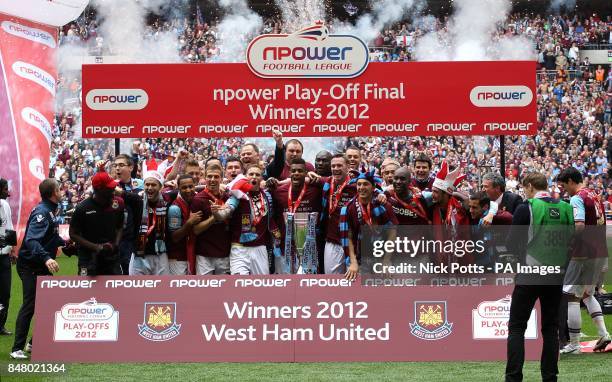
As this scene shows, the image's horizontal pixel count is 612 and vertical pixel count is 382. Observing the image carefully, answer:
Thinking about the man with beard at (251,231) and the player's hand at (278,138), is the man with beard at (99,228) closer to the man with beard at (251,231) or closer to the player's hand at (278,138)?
the man with beard at (251,231)

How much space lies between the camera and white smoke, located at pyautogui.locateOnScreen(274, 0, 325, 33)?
4434 centimetres

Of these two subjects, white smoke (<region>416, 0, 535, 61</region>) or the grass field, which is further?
white smoke (<region>416, 0, 535, 61</region>)

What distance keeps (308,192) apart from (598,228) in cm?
299

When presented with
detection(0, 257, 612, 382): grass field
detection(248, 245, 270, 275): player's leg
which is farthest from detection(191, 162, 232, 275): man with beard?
detection(0, 257, 612, 382): grass field

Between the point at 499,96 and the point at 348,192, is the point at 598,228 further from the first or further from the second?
the point at 348,192

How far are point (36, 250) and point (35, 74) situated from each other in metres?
10.5

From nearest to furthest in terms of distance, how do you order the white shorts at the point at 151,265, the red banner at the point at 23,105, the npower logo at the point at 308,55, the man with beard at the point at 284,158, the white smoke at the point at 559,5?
the white shorts at the point at 151,265 → the man with beard at the point at 284,158 → the npower logo at the point at 308,55 → the red banner at the point at 23,105 → the white smoke at the point at 559,5

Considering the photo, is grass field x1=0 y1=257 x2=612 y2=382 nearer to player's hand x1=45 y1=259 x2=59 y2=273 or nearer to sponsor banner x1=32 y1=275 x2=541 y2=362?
sponsor banner x1=32 y1=275 x2=541 y2=362

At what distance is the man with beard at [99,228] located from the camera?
912 centimetres

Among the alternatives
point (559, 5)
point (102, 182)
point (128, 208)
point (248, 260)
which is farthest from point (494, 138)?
point (102, 182)

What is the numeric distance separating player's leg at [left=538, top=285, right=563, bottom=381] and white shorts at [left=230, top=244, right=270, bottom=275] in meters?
3.19

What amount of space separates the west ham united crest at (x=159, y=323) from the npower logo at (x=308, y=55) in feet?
9.73

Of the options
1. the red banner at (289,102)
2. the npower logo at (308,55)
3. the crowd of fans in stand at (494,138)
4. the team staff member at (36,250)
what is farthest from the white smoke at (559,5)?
the team staff member at (36,250)

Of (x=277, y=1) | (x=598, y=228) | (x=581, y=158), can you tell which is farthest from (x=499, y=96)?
(x=277, y=1)
